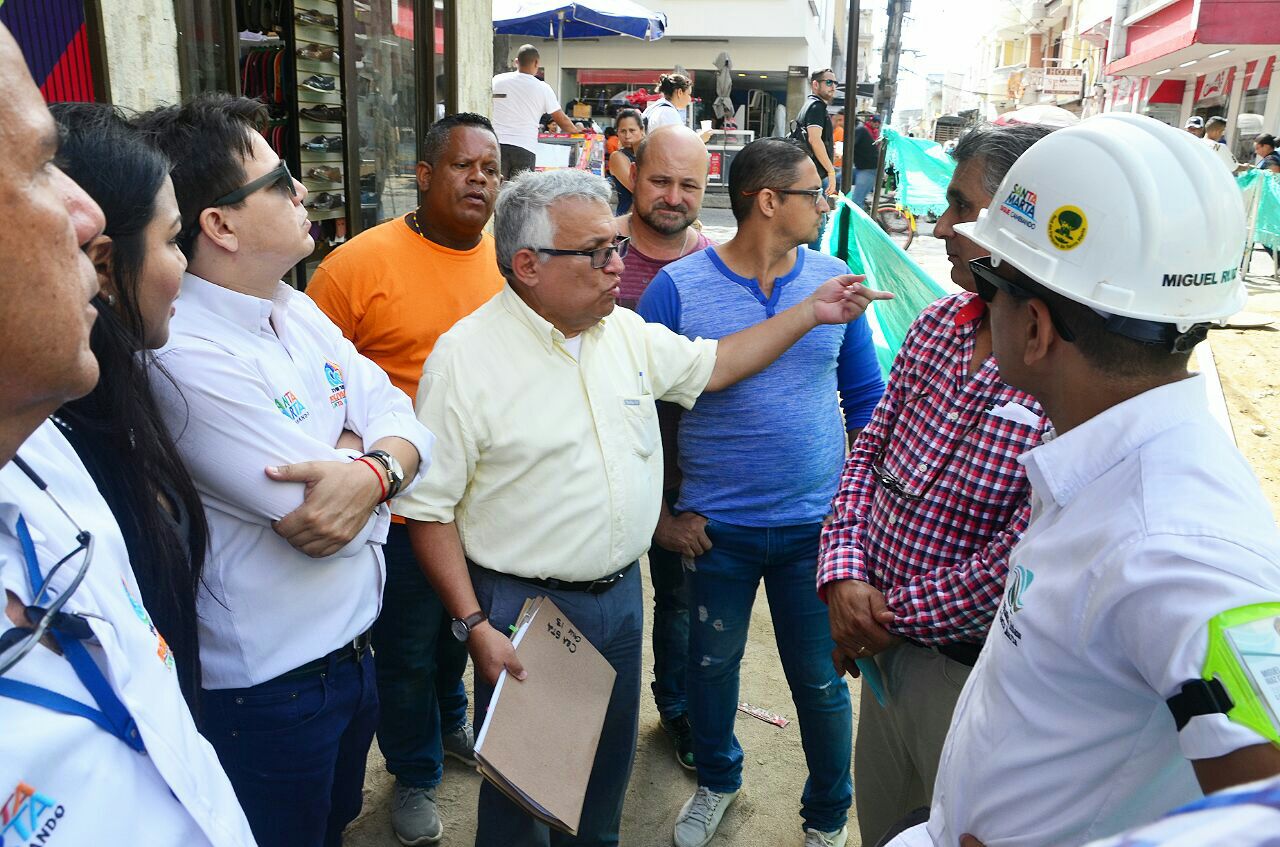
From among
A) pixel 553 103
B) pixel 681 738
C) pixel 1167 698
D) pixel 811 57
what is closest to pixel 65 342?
pixel 1167 698

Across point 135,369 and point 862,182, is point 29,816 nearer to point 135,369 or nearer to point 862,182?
point 135,369

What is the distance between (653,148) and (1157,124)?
106 inches

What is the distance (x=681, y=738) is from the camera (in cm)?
369

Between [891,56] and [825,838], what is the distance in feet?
69.2

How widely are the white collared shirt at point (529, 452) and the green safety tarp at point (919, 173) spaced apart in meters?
12.8

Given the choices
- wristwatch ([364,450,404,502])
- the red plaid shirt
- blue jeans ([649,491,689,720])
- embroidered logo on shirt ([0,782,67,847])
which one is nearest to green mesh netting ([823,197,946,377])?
the red plaid shirt

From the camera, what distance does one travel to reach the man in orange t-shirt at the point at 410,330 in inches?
123

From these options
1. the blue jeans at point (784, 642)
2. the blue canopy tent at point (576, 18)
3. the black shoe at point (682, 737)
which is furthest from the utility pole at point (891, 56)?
Answer: the blue jeans at point (784, 642)

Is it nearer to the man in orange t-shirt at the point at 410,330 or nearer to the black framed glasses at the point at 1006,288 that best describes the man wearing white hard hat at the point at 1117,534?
the black framed glasses at the point at 1006,288

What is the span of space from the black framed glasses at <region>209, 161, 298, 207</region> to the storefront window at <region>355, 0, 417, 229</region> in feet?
11.2

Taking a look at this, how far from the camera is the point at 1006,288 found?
1.62 metres

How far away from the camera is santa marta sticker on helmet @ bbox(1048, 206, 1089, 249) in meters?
1.51

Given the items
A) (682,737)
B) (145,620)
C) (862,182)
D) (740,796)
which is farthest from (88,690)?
(862,182)

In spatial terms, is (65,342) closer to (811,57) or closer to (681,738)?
(681,738)
